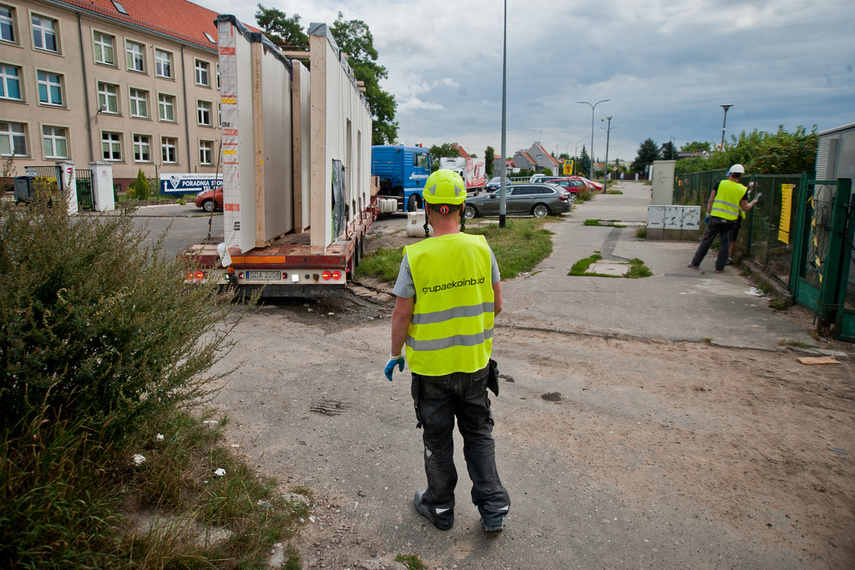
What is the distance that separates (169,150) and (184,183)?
8500 mm

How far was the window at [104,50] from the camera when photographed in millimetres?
34094

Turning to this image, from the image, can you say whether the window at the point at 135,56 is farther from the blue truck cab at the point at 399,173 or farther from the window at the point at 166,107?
the blue truck cab at the point at 399,173

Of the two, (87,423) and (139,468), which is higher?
(87,423)

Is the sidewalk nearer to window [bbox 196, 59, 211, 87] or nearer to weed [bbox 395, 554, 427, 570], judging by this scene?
weed [bbox 395, 554, 427, 570]

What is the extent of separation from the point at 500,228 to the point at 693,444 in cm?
1390

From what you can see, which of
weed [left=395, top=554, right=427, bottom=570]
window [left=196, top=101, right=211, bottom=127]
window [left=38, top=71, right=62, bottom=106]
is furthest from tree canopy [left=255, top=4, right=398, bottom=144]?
weed [left=395, top=554, right=427, bottom=570]

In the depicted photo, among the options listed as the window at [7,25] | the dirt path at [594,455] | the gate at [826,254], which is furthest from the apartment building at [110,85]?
the gate at [826,254]

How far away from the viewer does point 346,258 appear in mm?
7480

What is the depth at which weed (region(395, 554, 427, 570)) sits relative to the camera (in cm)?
276

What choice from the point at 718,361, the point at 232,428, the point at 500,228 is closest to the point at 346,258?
the point at 232,428

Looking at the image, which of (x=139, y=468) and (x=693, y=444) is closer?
(x=139, y=468)

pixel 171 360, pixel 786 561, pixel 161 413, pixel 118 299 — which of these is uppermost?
pixel 118 299

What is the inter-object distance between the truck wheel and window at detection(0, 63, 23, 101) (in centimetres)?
2754

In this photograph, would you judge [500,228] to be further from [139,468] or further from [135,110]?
[135,110]
